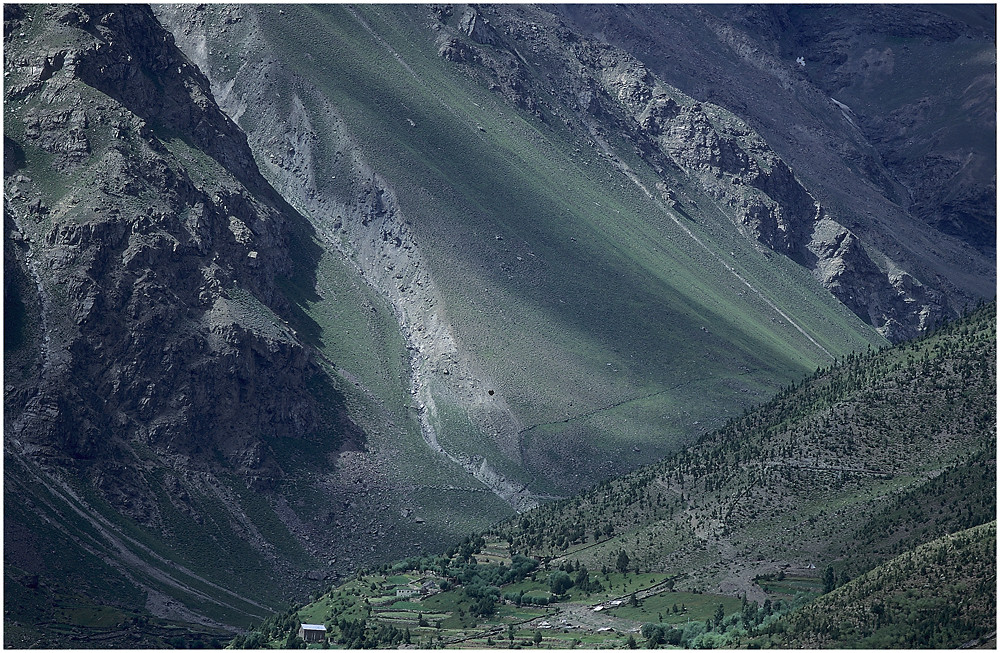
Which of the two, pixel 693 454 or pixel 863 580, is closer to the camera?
pixel 863 580

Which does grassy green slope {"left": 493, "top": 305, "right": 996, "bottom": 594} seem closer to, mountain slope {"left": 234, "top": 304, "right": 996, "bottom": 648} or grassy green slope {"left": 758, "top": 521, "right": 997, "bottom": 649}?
mountain slope {"left": 234, "top": 304, "right": 996, "bottom": 648}

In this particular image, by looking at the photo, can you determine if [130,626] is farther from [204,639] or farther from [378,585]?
[378,585]

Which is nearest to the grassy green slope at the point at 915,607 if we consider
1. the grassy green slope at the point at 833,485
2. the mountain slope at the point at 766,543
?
the mountain slope at the point at 766,543

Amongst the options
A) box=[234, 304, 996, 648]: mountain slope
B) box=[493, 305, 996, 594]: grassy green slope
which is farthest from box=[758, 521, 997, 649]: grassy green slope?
box=[493, 305, 996, 594]: grassy green slope

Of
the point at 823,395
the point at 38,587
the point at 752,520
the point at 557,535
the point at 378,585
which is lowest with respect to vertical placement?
the point at 38,587

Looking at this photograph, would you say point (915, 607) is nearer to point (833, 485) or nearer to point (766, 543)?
point (766, 543)

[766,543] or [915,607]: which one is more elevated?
[766,543]

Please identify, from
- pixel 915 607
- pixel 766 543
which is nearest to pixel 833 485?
pixel 766 543

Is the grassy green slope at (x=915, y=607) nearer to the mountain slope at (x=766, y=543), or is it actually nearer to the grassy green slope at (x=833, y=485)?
the mountain slope at (x=766, y=543)

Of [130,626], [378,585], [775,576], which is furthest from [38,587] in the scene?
[775,576]

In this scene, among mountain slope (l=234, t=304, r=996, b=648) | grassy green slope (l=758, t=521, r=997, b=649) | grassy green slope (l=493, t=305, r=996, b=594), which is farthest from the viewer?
grassy green slope (l=493, t=305, r=996, b=594)

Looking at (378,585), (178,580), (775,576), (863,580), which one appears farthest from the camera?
(178,580)
